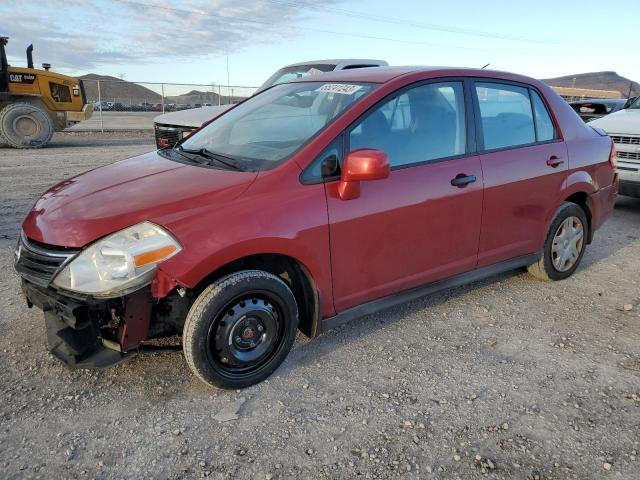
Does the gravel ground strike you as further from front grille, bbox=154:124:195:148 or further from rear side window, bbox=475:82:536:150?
front grille, bbox=154:124:195:148

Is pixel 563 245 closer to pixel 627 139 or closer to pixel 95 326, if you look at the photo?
pixel 627 139

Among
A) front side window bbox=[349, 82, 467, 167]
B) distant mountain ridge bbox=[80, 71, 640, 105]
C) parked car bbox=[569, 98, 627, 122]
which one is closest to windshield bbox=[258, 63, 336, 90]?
distant mountain ridge bbox=[80, 71, 640, 105]

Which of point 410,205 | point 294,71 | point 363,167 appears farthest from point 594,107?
point 363,167

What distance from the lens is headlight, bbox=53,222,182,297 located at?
2.42 metres

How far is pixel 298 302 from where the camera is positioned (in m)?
3.04

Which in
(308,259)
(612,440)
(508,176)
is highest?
(508,176)

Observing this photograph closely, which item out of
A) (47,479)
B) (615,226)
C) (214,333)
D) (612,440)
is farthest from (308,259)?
(615,226)

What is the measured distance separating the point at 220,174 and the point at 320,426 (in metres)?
1.46

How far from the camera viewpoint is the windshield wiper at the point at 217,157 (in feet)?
9.72

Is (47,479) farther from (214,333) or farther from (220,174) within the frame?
(220,174)

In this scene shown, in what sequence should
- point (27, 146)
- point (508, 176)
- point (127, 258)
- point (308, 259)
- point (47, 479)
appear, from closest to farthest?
point (47, 479), point (127, 258), point (308, 259), point (508, 176), point (27, 146)

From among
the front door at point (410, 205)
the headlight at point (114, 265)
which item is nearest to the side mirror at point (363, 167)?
the front door at point (410, 205)

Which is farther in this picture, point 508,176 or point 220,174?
point 508,176

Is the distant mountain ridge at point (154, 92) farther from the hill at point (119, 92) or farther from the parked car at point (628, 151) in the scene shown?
the parked car at point (628, 151)
